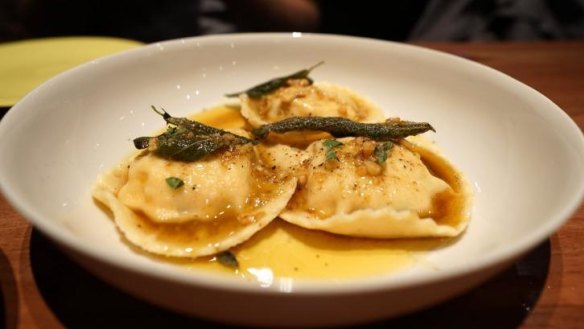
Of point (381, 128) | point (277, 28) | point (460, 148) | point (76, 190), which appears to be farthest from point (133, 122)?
point (277, 28)

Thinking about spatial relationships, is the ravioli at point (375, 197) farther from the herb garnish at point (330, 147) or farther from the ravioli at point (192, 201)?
the ravioli at point (192, 201)

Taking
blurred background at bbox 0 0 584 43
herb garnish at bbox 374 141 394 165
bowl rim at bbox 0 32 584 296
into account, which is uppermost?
bowl rim at bbox 0 32 584 296


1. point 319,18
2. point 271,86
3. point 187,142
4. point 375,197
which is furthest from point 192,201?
point 319,18

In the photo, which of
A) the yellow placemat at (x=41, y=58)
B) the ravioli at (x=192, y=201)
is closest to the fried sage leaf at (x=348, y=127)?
the ravioli at (x=192, y=201)

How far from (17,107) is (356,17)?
5.37m

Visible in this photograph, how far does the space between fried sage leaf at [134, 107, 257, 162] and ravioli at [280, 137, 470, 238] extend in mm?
509

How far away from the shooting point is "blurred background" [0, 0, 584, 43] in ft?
18.9

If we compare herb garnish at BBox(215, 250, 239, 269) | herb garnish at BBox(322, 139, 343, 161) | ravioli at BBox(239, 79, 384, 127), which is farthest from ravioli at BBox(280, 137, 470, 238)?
ravioli at BBox(239, 79, 384, 127)

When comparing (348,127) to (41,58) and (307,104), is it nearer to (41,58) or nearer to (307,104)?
(307,104)

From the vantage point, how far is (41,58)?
168 inches

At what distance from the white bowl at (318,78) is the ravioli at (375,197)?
14cm

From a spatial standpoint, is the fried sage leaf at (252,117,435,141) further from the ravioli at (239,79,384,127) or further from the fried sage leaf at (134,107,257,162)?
the fried sage leaf at (134,107,257,162)

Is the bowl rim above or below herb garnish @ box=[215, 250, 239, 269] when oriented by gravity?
above

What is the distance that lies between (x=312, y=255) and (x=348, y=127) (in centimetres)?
100
